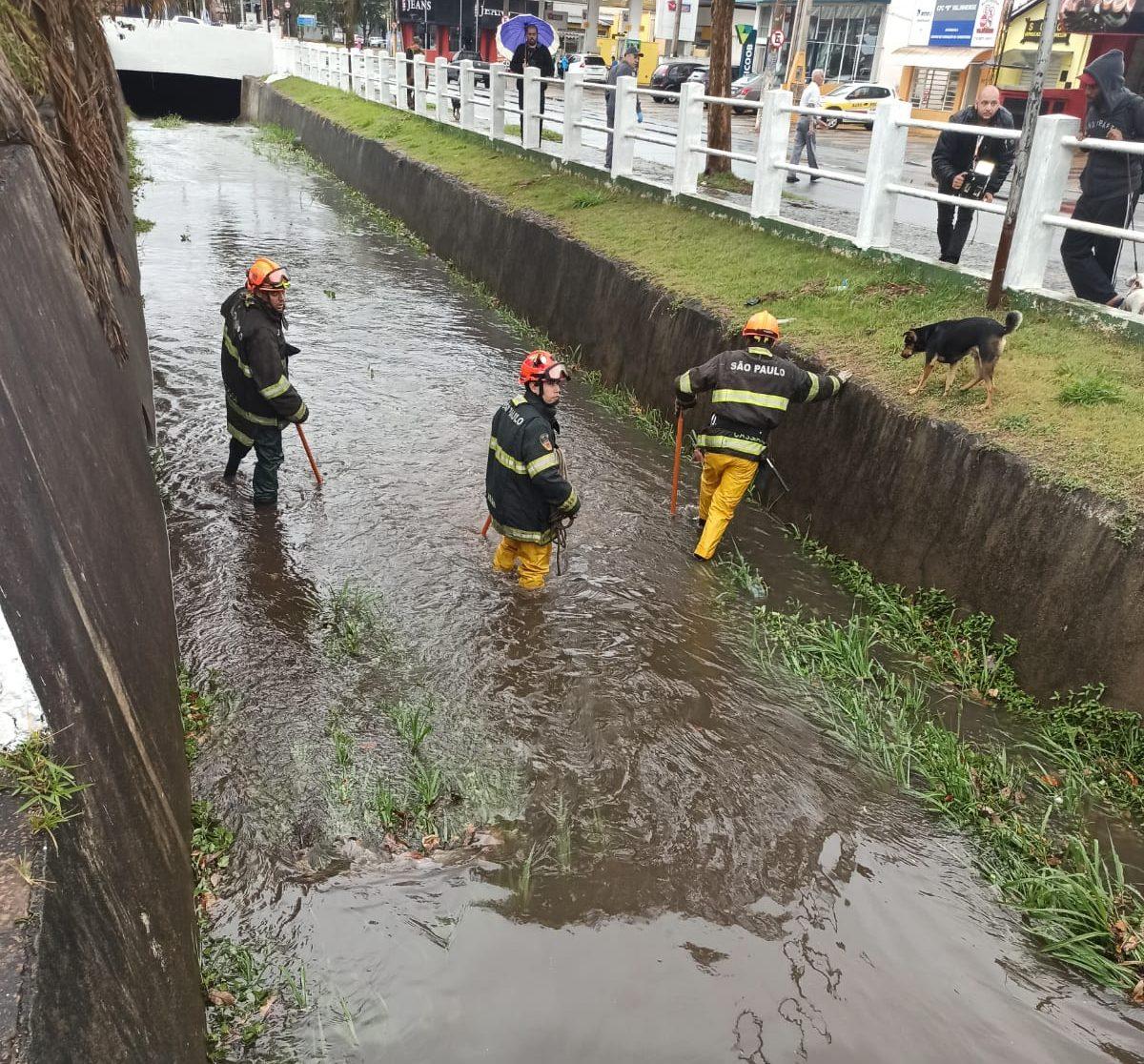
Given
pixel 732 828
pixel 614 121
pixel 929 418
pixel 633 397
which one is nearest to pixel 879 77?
pixel 614 121

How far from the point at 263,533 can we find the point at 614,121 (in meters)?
8.27

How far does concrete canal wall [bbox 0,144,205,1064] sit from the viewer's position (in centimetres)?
194

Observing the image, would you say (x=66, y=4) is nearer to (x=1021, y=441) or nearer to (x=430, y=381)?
(x=430, y=381)

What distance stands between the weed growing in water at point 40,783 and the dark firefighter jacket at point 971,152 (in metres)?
8.73

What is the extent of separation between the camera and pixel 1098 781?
15.0 feet

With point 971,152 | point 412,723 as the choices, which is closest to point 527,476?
point 412,723

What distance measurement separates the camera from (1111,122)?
7.80 m

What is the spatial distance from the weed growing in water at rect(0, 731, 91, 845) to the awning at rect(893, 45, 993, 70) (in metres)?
39.0

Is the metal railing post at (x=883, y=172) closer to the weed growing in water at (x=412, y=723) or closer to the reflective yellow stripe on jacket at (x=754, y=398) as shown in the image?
the reflective yellow stripe on jacket at (x=754, y=398)

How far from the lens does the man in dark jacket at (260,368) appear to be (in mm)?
6352

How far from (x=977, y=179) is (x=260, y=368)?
6.33m

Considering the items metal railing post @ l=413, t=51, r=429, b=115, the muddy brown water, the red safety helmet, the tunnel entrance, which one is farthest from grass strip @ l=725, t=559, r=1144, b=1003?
the tunnel entrance

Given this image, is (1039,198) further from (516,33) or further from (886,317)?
(516,33)

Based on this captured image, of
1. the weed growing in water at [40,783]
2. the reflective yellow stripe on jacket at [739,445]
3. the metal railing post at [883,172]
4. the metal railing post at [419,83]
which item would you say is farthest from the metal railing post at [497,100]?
the weed growing in water at [40,783]
